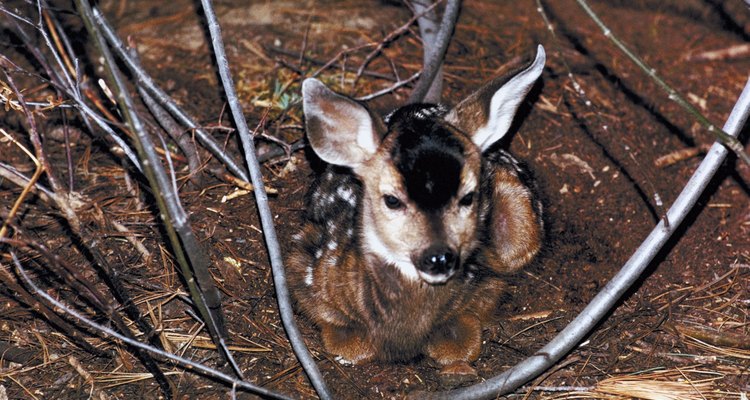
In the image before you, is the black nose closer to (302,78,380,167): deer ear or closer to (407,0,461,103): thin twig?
(302,78,380,167): deer ear

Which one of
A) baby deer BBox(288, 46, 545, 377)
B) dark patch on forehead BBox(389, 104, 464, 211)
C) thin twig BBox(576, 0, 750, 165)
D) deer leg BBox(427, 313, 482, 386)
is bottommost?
deer leg BBox(427, 313, 482, 386)

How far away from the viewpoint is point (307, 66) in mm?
5055

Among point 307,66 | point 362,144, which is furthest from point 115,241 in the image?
point 307,66

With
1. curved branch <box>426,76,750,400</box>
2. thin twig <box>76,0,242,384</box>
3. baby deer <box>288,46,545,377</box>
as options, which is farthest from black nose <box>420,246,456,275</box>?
thin twig <box>76,0,242,384</box>

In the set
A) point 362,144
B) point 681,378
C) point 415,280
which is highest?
point 362,144

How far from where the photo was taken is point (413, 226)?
3336 mm

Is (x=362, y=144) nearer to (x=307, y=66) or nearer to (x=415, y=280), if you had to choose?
(x=415, y=280)

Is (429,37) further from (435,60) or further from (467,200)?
(467,200)

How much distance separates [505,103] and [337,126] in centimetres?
74

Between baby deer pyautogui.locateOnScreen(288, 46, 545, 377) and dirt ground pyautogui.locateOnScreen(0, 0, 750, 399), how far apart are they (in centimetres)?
13

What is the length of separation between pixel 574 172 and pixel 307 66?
173 centimetres

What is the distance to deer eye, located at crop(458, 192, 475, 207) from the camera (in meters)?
3.43

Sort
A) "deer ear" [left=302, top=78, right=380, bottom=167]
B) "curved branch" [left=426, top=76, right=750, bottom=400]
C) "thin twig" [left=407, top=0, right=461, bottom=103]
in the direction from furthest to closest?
"thin twig" [left=407, top=0, right=461, bottom=103], "deer ear" [left=302, top=78, right=380, bottom=167], "curved branch" [left=426, top=76, right=750, bottom=400]

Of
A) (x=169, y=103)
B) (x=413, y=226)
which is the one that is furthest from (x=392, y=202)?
(x=169, y=103)
